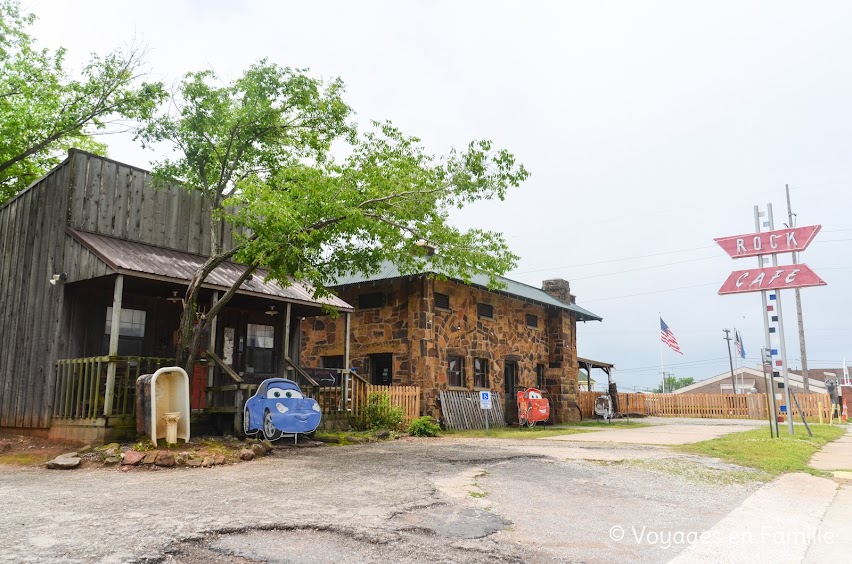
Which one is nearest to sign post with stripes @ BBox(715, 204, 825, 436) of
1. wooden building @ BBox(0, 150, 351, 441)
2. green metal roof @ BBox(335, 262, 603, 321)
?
green metal roof @ BBox(335, 262, 603, 321)

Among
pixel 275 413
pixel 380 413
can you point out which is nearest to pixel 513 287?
pixel 380 413

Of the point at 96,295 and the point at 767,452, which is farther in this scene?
the point at 96,295

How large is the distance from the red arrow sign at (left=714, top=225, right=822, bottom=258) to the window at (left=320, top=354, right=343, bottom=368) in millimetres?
11682

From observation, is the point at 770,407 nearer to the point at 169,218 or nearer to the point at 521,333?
the point at 521,333

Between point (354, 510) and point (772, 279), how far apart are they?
44.9 feet

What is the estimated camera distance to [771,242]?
15703mm

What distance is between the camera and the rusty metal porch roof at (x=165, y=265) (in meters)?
11.3

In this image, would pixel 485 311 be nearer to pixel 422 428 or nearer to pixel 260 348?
pixel 422 428

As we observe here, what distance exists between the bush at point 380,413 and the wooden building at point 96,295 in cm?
277

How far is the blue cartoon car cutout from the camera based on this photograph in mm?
11859

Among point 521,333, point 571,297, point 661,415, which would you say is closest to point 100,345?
point 521,333

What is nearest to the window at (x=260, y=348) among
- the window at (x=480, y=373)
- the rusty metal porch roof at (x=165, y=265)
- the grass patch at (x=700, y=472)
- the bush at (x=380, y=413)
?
the rusty metal porch roof at (x=165, y=265)

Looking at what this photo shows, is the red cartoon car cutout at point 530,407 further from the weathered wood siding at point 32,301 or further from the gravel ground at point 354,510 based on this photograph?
the weathered wood siding at point 32,301

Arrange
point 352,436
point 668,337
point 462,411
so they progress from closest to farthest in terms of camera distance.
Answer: point 352,436 < point 462,411 < point 668,337
